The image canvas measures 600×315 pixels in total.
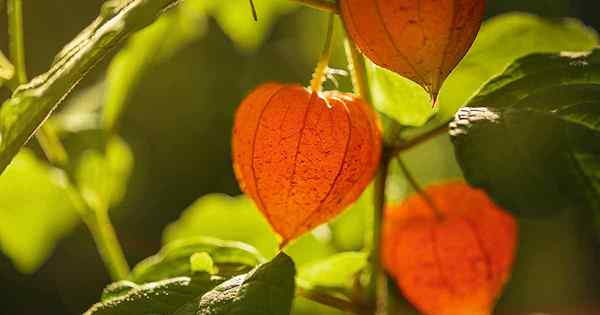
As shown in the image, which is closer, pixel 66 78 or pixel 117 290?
pixel 66 78

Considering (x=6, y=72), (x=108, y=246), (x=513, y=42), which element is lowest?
(x=108, y=246)

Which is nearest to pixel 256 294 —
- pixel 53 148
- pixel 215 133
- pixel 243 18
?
pixel 53 148

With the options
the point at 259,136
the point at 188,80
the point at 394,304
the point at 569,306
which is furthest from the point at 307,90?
the point at 569,306

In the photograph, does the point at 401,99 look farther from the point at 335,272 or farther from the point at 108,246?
the point at 108,246

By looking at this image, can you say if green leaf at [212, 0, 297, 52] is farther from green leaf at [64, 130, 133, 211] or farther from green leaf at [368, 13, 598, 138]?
green leaf at [368, 13, 598, 138]

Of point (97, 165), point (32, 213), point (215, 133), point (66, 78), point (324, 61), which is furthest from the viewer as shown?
point (215, 133)

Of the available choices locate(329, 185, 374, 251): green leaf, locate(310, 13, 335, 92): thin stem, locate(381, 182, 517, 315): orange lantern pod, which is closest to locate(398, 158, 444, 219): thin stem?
locate(381, 182, 517, 315): orange lantern pod

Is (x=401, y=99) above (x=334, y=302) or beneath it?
above

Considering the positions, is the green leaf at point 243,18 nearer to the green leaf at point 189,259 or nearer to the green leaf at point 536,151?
the green leaf at point 189,259

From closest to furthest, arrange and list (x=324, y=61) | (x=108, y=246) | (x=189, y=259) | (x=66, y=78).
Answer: (x=66, y=78)
(x=324, y=61)
(x=189, y=259)
(x=108, y=246)
